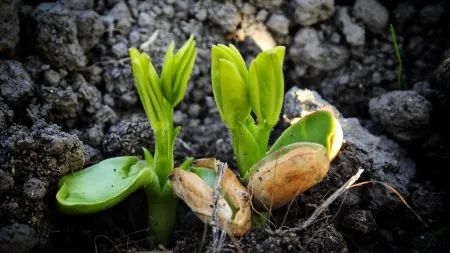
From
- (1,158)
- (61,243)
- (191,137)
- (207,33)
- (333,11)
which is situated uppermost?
(333,11)

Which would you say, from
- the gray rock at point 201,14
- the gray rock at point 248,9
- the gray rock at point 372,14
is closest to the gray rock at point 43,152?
the gray rock at point 201,14

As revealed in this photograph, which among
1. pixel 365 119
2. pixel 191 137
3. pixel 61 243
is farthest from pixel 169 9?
pixel 61 243

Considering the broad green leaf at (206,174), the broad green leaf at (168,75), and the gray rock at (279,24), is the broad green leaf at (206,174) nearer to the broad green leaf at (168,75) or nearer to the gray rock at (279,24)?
the broad green leaf at (168,75)

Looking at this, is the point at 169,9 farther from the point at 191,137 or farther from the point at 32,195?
the point at 32,195

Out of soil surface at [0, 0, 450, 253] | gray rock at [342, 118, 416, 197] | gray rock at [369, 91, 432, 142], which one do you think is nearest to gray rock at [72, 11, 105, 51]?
soil surface at [0, 0, 450, 253]

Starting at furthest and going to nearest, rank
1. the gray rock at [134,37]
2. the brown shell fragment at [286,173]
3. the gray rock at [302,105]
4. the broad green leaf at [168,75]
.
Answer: the gray rock at [134,37]
the gray rock at [302,105]
the broad green leaf at [168,75]
the brown shell fragment at [286,173]

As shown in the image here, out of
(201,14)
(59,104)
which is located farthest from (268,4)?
(59,104)

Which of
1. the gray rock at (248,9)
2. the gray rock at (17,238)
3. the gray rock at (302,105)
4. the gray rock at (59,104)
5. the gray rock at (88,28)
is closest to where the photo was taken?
the gray rock at (17,238)

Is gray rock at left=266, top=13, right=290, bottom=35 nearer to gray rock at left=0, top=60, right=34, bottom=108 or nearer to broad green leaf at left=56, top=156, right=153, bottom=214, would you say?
broad green leaf at left=56, top=156, right=153, bottom=214
